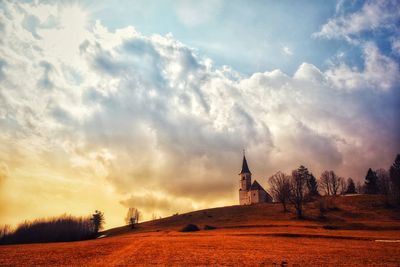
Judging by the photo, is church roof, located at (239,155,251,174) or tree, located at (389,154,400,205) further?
church roof, located at (239,155,251,174)

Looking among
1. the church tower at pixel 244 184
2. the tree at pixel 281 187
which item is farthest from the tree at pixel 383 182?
the church tower at pixel 244 184

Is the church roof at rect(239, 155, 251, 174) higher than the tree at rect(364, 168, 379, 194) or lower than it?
higher

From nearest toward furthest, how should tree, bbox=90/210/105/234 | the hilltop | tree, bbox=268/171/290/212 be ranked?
the hilltop
tree, bbox=268/171/290/212
tree, bbox=90/210/105/234

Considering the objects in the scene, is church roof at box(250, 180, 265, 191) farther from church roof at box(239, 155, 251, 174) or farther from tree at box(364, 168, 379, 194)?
tree at box(364, 168, 379, 194)

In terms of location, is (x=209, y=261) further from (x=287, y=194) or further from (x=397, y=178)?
(x=397, y=178)

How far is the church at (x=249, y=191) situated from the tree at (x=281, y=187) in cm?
2117

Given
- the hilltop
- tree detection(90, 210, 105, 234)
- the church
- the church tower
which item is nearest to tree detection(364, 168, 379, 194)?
the hilltop

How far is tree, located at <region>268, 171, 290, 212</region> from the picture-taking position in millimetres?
83625

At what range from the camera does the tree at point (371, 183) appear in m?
117

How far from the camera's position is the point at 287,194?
81.8 m

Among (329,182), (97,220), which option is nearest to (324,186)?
(329,182)

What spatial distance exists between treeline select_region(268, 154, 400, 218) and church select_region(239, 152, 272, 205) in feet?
40.0

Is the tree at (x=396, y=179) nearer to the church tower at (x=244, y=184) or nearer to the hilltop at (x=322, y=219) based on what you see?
the hilltop at (x=322, y=219)

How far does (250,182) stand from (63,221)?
111934 mm
